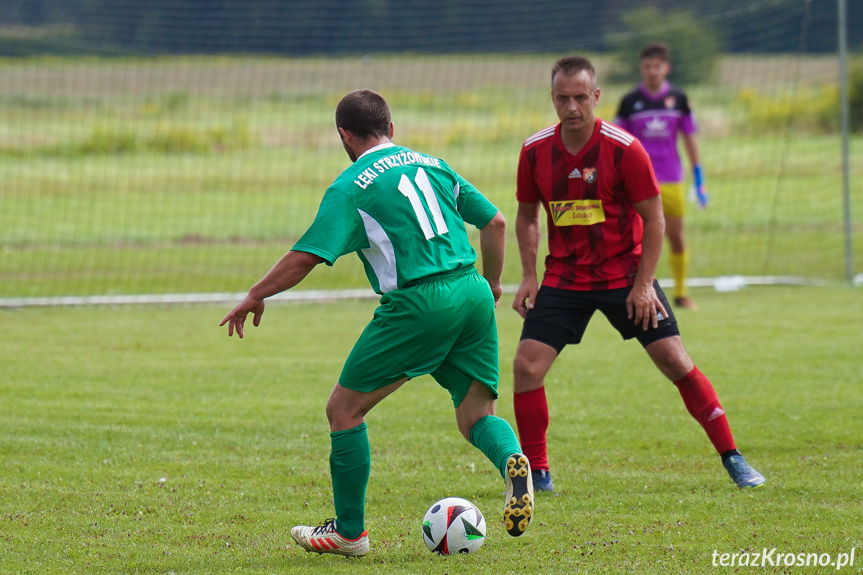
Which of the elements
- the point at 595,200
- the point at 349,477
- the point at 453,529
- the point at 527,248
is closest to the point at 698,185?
the point at 527,248

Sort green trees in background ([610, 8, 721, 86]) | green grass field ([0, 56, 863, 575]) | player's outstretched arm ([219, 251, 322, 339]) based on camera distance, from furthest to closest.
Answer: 1. green trees in background ([610, 8, 721, 86])
2. green grass field ([0, 56, 863, 575])
3. player's outstretched arm ([219, 251, 322, 339])

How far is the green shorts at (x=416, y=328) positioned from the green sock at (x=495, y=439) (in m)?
0.34

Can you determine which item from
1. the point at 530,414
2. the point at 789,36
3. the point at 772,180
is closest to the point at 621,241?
the point at 530,414

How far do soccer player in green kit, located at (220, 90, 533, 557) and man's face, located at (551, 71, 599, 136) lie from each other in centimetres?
97

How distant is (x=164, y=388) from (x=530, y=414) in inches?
135

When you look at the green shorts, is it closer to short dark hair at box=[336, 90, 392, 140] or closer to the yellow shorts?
short dark hair at box=[336, 90, 392, 140]

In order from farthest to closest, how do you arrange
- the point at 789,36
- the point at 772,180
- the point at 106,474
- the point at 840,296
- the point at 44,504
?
the point at 772,180
the point at 789,36
the point at 840,296
the point at 106,474
the point at 44,504

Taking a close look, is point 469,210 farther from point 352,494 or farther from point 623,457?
point 623,457

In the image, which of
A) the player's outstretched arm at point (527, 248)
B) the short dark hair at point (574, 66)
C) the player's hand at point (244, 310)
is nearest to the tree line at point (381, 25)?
the player's outstretched arm at point (527, 248)

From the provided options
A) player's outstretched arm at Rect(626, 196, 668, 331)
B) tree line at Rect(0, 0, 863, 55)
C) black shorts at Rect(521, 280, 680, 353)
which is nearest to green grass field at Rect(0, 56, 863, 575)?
tree line at Rect(0, 0, 863, 55)

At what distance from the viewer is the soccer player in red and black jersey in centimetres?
517

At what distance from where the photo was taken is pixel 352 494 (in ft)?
14.1

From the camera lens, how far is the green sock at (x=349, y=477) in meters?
4.29

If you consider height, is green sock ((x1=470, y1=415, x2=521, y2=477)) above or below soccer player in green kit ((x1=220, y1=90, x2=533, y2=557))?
below
